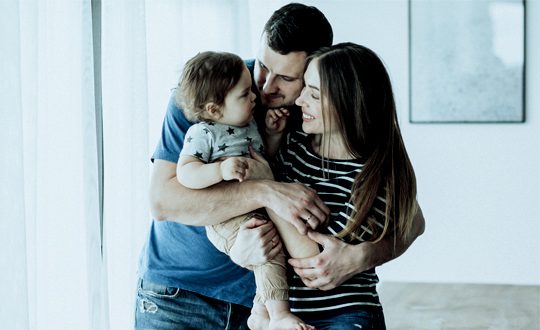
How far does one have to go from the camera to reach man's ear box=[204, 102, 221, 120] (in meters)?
1.96

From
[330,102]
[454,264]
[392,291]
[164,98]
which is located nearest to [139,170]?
[164,98]

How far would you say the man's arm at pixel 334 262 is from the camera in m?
1.87

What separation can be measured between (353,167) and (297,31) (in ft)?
1.35

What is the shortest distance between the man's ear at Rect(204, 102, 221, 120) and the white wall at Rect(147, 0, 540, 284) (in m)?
3.69

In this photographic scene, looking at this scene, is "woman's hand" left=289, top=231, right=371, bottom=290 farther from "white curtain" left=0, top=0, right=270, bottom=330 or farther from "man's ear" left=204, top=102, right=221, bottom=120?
"white curtain" left=0, top=0, right=270, bottom=330

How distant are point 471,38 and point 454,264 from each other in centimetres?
163

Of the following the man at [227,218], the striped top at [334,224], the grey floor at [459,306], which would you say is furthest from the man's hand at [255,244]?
the grey floor at [459,306]

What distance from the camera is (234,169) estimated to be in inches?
73.4

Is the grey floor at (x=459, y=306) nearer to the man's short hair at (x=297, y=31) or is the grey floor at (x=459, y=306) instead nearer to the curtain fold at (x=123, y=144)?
the curtain fold at (x=123, y=144)

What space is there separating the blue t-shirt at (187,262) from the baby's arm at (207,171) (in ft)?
0.28

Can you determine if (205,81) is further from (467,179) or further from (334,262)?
(467,179)

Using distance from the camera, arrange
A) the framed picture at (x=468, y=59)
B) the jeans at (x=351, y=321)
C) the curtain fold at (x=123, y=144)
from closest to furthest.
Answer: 1. the jeans at (x=351, y=321)
2. the curtain fold at (x=123, y=144)
3. the framed picture at (x=468, y=59)

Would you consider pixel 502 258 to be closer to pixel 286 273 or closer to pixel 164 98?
pixel 164 98

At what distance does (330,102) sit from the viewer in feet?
6.39
